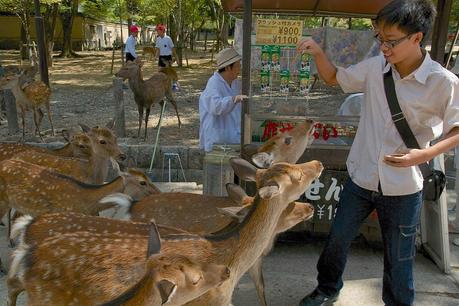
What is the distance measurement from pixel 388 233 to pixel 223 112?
224 cm

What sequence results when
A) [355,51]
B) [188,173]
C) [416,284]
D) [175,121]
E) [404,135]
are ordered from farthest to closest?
[175,121]
[355,51]
[188,173]
[416,284]
[404,135]

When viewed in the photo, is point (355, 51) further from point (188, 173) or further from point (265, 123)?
point (265, 123)

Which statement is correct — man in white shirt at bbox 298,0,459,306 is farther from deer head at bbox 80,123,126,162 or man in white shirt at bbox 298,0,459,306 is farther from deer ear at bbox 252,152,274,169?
deer head at bbox 80,123,126,162

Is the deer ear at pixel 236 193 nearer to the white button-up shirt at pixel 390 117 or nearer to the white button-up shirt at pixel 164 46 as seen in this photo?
the white button-up shirt at pixel 390 117

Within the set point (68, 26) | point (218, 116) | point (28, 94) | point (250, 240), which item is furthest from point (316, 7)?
point (68, 26)

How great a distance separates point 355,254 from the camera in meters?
4.29

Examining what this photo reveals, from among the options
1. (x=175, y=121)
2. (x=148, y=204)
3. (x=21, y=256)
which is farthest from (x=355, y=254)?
(x=175, y=121)

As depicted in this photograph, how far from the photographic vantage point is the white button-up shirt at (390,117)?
94.5 inches

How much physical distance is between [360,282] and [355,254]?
1.85 ft

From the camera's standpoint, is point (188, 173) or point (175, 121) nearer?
point (188, 173)

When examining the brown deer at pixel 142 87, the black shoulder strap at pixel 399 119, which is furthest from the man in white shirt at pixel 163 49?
the black shoulder strap at pixel 399 119

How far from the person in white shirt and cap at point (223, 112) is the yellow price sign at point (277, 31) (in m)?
0.50

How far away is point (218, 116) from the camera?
4727 millimetres

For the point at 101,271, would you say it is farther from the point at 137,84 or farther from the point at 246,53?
the point at 137,84
